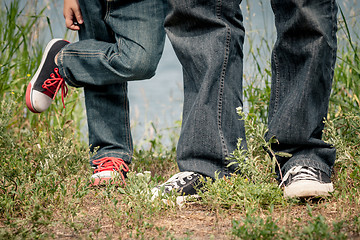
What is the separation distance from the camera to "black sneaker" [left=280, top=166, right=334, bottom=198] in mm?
1508

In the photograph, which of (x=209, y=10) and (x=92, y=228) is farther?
(x=209, y=10)

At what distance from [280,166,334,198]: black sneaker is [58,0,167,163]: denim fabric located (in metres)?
0.98

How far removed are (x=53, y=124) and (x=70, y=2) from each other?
1.33 meters

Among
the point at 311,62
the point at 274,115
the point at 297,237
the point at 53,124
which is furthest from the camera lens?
the point at 53,124

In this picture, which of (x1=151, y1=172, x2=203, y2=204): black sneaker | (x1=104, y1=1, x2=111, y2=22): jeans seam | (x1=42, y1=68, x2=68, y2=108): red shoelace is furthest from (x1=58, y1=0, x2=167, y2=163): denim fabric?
(x1=151, y1=172, x2=203, y2=204): black sneaker

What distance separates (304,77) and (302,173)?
42 centimetres

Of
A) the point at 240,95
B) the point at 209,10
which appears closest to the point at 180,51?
the point at 209,10

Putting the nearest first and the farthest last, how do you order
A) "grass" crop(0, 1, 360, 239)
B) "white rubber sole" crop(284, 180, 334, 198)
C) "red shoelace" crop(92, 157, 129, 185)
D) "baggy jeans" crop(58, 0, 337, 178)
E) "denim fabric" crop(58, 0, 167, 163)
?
"grass" crop(0, 1, 360, 239) → "white rubber sole" crop(284, 180, 334, 198) → "baggy jeans" crop(58, 0, 337, 178) → "denim fabric" crop(58, 0, 167, 163) → "red shoelace" crop(92, 157, 129, 185)

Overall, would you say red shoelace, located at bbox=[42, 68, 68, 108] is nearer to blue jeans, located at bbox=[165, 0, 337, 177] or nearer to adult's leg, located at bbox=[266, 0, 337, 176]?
blue jeans, located at bbox=[165, 0, 337, 177]

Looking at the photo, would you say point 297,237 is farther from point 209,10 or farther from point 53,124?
point 53,124

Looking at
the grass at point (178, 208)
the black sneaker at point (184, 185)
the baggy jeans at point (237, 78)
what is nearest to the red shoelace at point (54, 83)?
the grass at point (178, 208)

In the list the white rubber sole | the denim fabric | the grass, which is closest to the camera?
the grass

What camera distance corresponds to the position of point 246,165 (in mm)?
1660

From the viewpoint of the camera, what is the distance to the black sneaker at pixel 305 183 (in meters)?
1.51
